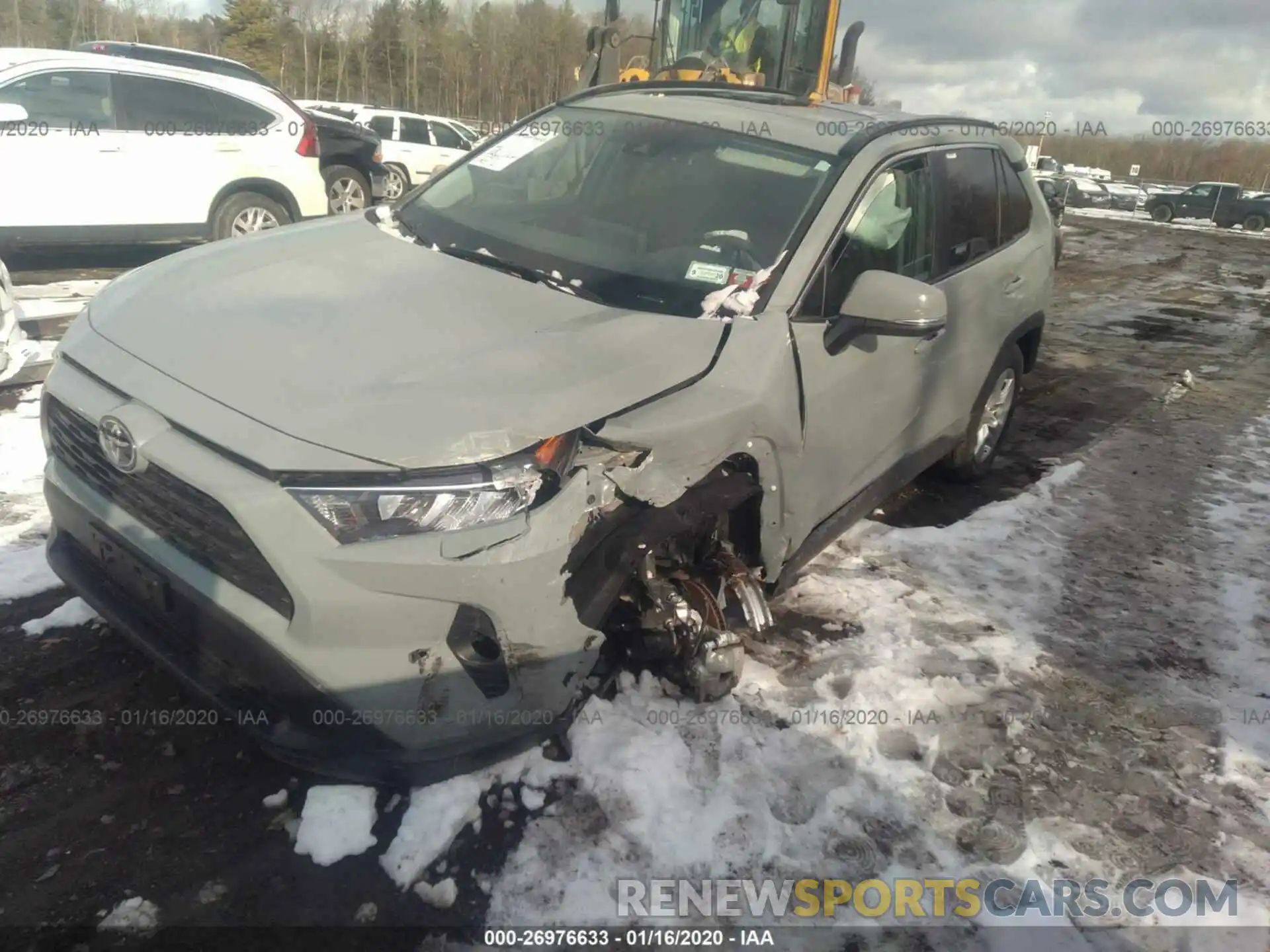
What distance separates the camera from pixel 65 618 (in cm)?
310

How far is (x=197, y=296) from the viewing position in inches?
105

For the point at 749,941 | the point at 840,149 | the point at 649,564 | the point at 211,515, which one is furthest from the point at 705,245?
the point at 749,941

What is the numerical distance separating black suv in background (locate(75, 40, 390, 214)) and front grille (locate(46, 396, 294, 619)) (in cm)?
851

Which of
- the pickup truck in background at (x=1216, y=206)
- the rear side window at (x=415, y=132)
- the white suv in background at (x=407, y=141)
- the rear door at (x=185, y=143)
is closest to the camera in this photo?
the rear door at (x=185, y=143)

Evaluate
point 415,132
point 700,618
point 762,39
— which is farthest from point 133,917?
point 415,132

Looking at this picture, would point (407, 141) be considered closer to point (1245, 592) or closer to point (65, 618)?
point (65, 618)

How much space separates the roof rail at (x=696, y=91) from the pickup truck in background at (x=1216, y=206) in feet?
110

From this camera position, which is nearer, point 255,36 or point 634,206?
point 634,206

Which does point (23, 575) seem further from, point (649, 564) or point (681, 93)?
point (681, 93)

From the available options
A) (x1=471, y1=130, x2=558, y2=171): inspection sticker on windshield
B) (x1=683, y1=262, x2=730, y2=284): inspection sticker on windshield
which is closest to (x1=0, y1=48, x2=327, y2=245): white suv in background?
(x1=471, y1=130, x2=558, y2=171): inspection sticker on windshield

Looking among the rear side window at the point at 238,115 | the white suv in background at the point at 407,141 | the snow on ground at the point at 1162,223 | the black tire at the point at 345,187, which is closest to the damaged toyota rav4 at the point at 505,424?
the rear side window at the point at 238,115

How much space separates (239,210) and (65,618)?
624 centimetres

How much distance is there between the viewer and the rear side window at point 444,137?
16.6 m

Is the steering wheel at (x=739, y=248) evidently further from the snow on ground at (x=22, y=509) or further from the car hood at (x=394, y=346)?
the snow on ground at (x=22, y=509)
